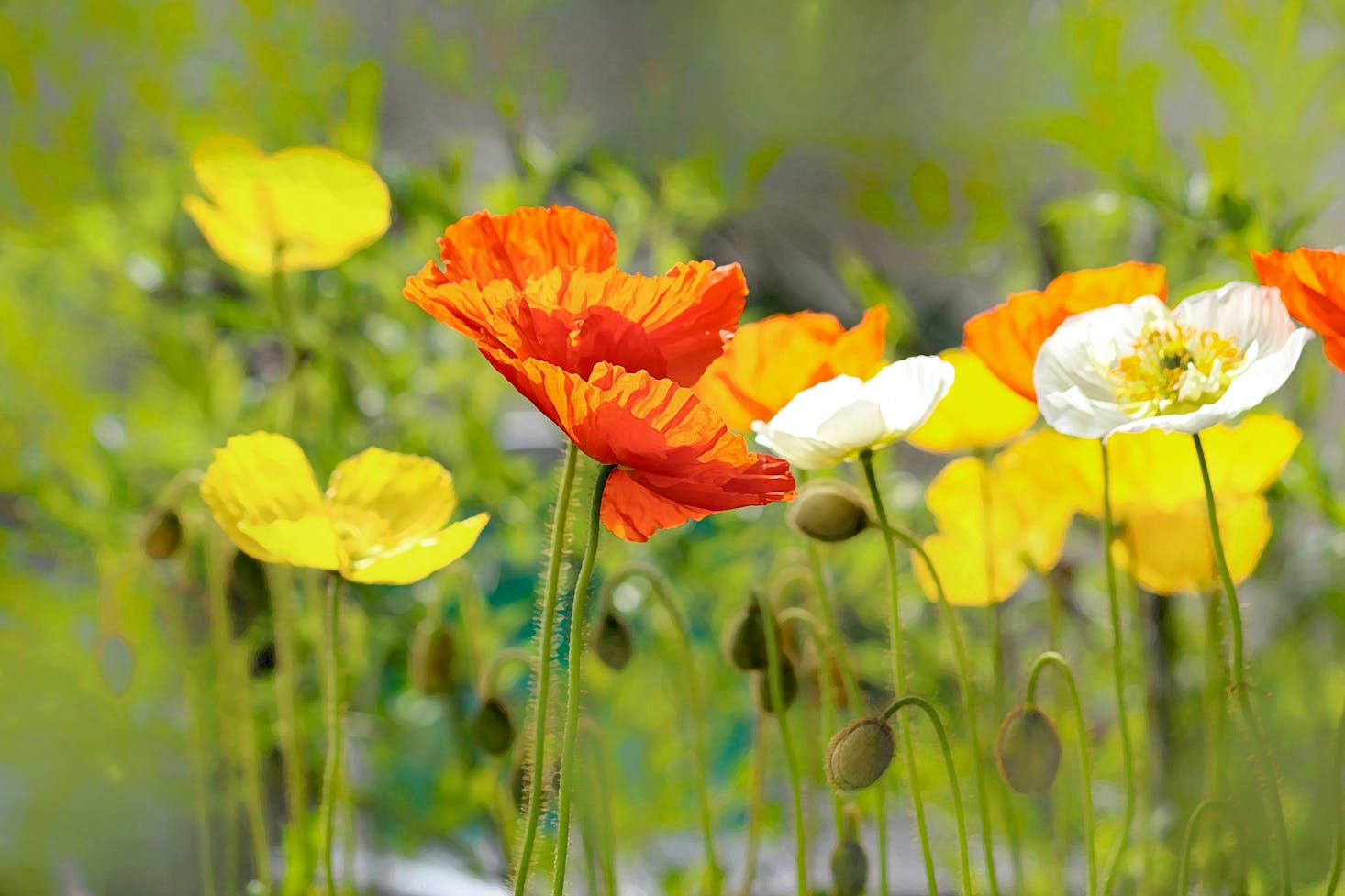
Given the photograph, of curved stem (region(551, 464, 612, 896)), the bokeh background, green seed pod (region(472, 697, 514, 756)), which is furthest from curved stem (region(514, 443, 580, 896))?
the bokeh background

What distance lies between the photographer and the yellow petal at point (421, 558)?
0.88 ft

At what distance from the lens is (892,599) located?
0.29 metres

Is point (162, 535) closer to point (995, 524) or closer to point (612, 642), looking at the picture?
point (612, 642)

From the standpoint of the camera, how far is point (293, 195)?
34 cm

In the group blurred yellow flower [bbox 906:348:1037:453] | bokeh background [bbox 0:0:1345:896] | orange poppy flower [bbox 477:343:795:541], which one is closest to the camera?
orange poppy flower [bbox 477:343:795:541]

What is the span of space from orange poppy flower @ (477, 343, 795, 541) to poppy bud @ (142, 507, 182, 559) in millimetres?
180

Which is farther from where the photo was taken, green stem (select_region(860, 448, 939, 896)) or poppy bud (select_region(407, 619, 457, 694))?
poppy bud (select_region(407, 619, 457, 694))

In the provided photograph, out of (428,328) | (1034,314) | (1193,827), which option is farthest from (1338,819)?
(428,328)

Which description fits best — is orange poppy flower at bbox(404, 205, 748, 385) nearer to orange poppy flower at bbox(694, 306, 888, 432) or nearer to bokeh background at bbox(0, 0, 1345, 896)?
orange poppy flower at bbox(694, 306, 888, 432)

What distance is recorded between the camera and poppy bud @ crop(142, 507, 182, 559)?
1.18ft

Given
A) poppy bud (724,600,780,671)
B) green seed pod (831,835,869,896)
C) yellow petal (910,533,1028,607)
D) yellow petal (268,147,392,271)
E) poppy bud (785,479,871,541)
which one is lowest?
green seed pod (831,835,869,896)

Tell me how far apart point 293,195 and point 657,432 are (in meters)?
0.17

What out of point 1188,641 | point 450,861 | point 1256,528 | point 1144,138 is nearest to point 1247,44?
point 1144,138

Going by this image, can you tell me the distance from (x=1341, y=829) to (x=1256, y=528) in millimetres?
85
